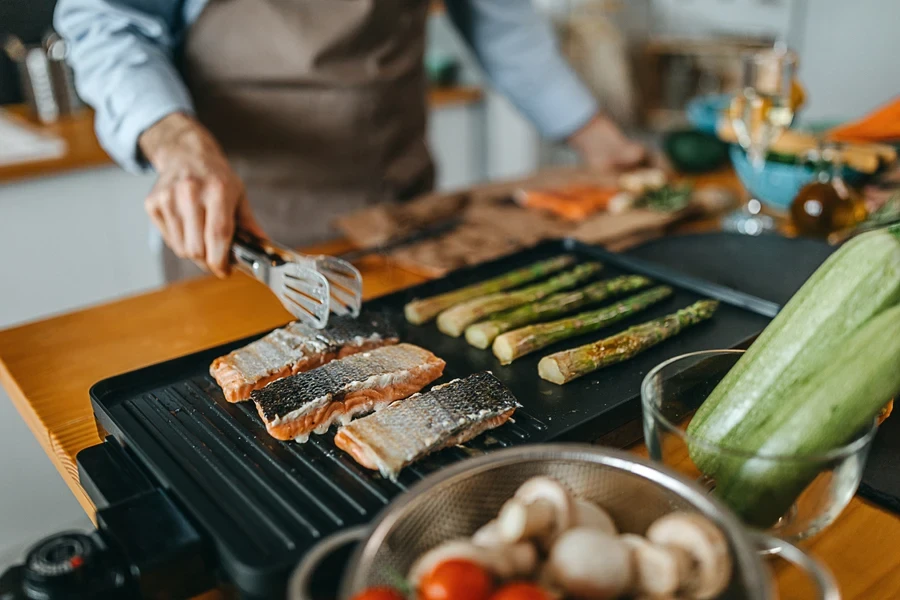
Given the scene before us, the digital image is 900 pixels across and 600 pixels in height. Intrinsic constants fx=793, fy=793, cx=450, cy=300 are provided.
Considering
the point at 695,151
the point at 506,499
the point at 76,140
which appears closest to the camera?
the point at 506,499

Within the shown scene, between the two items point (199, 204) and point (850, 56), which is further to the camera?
point (850, 56)

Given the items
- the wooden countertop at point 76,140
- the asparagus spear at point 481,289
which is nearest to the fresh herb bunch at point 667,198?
the asparagus spear at point 481,289

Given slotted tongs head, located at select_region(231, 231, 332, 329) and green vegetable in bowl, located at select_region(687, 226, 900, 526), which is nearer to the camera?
green vegetable in bowl, located at select_region(687, 226, 900, 526)

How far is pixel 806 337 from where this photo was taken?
1.06 metres

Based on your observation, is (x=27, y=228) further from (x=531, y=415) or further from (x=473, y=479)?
(x=473, y=479)

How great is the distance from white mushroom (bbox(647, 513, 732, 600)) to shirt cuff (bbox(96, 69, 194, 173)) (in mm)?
1630

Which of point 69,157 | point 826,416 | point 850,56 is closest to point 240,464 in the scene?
point 826,416

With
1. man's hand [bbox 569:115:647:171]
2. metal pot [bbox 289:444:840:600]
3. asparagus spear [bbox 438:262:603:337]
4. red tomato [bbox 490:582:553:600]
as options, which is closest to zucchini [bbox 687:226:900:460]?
metal pot [bbox 289:444:840:600]

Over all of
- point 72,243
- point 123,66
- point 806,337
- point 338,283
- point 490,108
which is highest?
point 123,66

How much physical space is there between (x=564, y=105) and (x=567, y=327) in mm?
1464

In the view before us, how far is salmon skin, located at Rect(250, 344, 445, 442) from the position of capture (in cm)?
124

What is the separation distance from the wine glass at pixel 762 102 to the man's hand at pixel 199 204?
135 centimetres

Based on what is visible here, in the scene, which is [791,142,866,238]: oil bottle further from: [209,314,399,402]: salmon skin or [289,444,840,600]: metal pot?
[289,444,840,600]: metal pot

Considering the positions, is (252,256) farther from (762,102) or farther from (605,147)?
(605,147)
